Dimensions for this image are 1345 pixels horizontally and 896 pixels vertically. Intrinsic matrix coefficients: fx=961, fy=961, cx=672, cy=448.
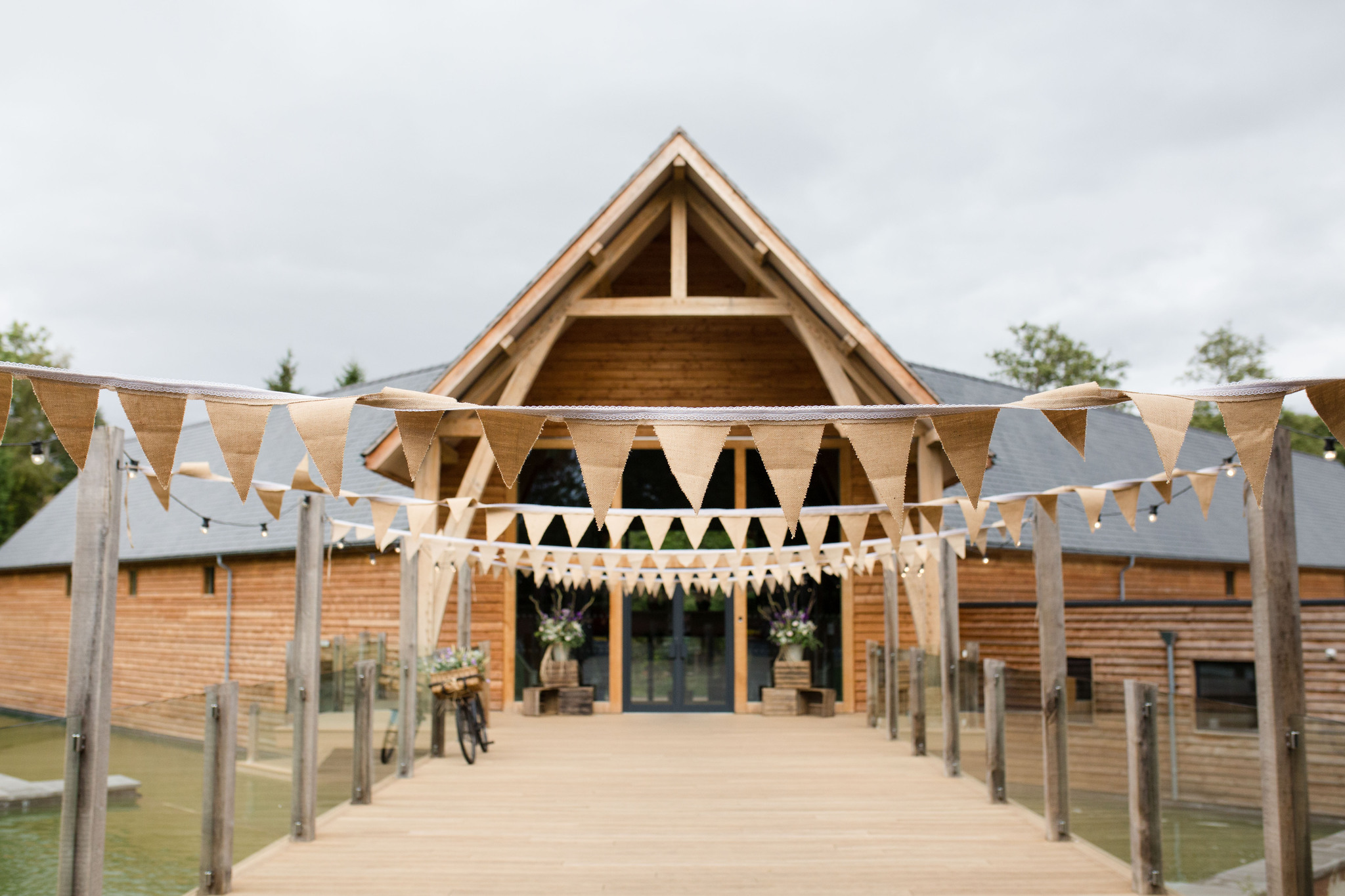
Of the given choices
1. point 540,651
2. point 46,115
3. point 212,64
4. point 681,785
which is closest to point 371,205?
point 212,64

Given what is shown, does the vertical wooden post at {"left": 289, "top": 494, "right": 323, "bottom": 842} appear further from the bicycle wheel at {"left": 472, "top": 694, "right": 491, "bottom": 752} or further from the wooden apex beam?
the wooden apex beam

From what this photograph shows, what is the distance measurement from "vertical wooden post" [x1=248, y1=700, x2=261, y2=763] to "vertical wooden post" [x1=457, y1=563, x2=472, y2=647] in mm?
4102

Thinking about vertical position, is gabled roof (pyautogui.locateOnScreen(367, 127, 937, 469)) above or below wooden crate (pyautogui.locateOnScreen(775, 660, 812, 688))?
above

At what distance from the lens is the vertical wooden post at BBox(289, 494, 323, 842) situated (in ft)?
17.8

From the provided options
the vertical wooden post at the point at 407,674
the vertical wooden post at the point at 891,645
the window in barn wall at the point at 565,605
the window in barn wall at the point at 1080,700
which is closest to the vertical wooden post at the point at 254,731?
the vertical wooden post at the point at 407,674

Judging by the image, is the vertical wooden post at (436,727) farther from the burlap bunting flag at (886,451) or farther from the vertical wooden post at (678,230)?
the burlap bunting flag at (886,451)

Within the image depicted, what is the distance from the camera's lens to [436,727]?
862 cm

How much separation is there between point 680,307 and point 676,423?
274 inches

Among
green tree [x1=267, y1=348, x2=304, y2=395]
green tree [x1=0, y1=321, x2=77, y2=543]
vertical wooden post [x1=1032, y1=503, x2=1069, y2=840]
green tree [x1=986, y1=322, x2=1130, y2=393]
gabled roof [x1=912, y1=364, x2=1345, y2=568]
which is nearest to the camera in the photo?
vertical wooden post [x1=1032, y1=503, x2=1069, y2=840]

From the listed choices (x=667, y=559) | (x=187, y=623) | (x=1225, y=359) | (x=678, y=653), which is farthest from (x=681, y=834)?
(x=1225, y=359)

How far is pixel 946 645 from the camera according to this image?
7.62 metres

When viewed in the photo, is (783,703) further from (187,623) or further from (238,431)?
(187,623)

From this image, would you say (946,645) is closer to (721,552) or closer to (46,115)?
(721,552)

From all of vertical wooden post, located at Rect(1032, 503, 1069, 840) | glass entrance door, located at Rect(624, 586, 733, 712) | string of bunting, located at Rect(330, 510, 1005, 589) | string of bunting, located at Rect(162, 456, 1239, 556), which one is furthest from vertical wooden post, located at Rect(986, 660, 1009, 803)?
glass entrance door, located at Rect(624, 586, 733, 712)
